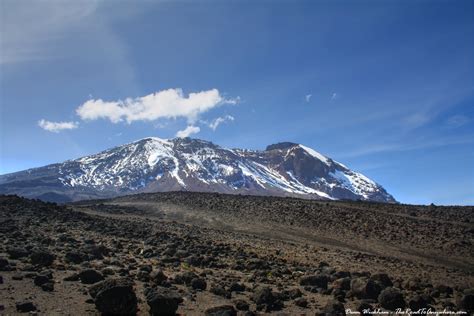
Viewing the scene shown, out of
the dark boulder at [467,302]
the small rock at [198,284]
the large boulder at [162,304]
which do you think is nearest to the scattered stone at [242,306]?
the large boulder at [162,304]

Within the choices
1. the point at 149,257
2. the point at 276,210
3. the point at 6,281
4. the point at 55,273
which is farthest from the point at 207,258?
the point at 276,210

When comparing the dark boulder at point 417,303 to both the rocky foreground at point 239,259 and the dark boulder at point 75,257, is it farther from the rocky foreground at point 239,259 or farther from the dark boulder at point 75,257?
the dark boulder at point 75,257

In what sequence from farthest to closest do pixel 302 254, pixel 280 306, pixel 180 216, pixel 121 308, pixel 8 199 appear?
pixel 180 216
pixel 8 199
pixel 302 254
pixel 280 306
pixel 121 308

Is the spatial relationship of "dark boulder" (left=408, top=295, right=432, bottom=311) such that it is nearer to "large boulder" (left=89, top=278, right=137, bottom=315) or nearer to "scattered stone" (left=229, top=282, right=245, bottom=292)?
"scattered stone" (left=229, top=282, right=245, bottom=292)

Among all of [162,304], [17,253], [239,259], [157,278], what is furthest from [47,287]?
[239,259]

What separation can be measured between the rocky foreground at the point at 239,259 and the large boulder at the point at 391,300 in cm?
3

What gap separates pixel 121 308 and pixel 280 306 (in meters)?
4.89

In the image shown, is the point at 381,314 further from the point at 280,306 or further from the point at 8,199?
the point at 8,199

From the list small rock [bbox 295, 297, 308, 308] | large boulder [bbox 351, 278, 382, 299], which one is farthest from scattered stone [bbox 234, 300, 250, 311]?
large boulder [bbox 351, 278, 382, 299]

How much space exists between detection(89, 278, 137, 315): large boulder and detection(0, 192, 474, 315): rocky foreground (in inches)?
1.0

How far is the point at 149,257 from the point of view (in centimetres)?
2025

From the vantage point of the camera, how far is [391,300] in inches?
507

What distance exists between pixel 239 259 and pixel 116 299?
1136cm

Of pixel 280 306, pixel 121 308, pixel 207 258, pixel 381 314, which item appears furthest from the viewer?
pixel 207 258
